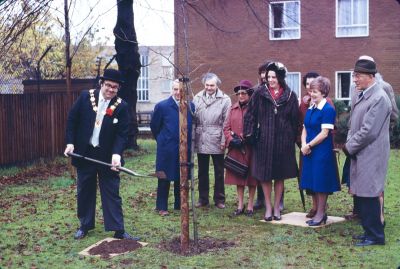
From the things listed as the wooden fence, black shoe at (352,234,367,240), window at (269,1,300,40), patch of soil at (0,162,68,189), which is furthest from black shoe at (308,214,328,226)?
window at (269,1,300,40)

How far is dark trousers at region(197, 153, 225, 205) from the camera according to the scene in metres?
9.98

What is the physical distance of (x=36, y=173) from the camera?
1483 centimetres

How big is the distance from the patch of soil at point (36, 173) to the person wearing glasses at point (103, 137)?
556 centimetres

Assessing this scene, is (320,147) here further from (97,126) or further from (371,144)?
(97,126)

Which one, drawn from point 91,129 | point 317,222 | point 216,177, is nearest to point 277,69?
point 317,222

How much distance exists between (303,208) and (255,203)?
2.40 feet

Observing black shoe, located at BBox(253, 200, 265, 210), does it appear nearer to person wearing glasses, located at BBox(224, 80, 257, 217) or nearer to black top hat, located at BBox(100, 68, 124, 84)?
person wearing glasses, located at BBox(224, 80, 257, 217)

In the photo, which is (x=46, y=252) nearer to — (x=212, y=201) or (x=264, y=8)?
(x=212, y=201)

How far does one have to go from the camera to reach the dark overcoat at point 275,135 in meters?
8.66

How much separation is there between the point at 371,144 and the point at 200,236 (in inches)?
89.7

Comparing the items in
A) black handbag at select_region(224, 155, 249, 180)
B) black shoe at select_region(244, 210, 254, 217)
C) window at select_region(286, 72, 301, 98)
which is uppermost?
window at select_region(286, 72, 301, 98)

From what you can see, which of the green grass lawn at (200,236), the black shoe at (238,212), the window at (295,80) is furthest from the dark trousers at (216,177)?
the window at (295,80)

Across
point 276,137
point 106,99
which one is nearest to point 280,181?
point 276,137

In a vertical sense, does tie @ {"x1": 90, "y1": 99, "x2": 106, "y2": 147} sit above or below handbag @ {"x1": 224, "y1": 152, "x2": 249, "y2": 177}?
above
